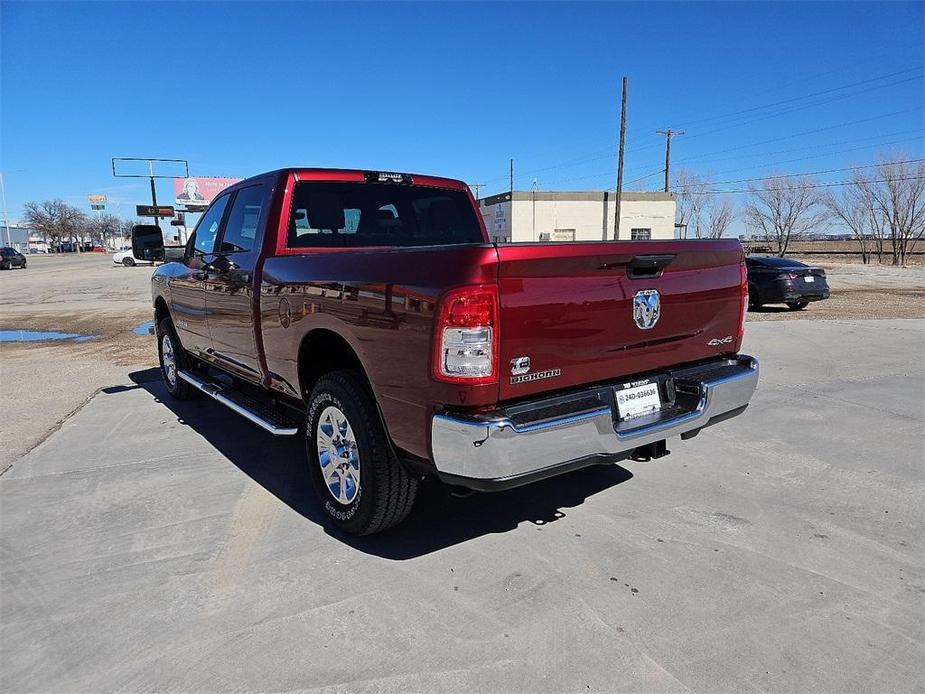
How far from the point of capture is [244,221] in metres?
4.63

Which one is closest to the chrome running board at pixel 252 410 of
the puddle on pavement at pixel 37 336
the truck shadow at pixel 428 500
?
the truck shadow at pixel 428 500

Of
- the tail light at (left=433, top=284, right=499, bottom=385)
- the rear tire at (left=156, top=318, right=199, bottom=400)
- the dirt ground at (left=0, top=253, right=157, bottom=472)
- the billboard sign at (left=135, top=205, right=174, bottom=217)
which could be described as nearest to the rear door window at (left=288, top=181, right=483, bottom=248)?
the tail light at (left=433, top=284, right=499, bottom=385)

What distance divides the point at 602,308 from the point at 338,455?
5.30 ft

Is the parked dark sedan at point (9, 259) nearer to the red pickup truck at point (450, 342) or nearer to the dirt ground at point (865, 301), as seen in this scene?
A: the dirt ground at point (865, 301)

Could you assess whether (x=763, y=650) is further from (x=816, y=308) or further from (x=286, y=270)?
(x=816, y=308)

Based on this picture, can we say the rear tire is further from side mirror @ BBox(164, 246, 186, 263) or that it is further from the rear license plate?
the rear license plate

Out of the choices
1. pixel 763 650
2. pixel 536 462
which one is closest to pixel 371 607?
pixel 536 462

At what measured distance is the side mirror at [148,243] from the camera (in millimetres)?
5770

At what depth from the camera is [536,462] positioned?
2691mm

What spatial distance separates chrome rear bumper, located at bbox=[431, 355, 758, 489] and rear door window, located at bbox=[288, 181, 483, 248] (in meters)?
2.10

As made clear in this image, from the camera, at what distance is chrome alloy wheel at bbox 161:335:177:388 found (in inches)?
255

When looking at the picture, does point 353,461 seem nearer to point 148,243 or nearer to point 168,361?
point 148,243

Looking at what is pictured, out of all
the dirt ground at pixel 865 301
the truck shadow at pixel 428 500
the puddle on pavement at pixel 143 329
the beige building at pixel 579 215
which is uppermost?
the beige building at pixel 579 215

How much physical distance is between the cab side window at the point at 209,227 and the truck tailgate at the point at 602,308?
11.1 ft
